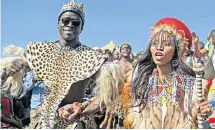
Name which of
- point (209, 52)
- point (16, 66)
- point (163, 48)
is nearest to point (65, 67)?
point (16, 66)

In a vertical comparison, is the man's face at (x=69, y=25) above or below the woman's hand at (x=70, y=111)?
above

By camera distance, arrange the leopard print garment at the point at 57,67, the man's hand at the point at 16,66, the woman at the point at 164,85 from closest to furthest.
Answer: the woman at the point at 164,85
the leopard print garment at the point at 57,67
the man's hand at the point at 16,66

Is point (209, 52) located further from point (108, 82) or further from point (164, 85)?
point (108, 82)

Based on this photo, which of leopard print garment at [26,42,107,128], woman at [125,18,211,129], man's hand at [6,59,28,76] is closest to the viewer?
woman at [125,18,211,129]

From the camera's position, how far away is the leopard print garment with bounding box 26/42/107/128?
350 centimetres

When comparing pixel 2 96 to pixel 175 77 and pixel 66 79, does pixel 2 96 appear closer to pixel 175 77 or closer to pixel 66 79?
pixel 66 79

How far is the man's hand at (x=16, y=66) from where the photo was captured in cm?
364

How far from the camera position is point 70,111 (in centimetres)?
344

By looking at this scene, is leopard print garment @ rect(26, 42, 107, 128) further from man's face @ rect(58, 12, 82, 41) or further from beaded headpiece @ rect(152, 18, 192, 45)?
beaded headpiece @ rect(152, 18, 192, 45)

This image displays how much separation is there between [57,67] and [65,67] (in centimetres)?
6

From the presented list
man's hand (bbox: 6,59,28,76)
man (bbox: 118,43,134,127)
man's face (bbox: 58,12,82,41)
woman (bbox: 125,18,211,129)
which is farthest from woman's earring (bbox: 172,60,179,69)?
man's hand (bbox: 6,59,28,76)

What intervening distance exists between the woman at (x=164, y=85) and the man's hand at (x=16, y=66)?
2.74 feet

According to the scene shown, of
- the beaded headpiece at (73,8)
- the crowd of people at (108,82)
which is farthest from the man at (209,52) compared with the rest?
the beaded headpiece at (73,8)

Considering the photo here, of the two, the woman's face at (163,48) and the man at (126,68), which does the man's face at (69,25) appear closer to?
the man at (126,68)
